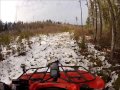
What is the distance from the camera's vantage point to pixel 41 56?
850 inches

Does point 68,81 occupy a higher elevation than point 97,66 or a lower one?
higher

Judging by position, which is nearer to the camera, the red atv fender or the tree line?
the red atv fender

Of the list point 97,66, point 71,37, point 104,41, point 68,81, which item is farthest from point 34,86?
point 71,37

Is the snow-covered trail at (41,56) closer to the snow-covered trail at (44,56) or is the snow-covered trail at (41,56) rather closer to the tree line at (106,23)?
the snow-covered trail at (44,56)

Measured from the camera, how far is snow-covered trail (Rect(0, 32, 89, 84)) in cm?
1928

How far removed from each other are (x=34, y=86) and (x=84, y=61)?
1146 centimetres

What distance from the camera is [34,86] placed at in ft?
30.5

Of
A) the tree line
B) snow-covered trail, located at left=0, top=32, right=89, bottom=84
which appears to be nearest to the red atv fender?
snow-covered trail, located at left=0, top=32, right=89, bottom=84

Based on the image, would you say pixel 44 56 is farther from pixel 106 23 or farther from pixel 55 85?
pixel 55 85

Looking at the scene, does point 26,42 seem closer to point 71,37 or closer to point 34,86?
point 71,37

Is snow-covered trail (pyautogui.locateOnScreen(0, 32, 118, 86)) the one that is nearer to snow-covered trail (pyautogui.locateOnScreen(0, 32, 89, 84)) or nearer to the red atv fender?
snow-covered trail (pyautogui.locateOnScreen(0, 32, 89, 84))

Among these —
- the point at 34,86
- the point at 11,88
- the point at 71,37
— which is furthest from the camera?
the point at 71,37

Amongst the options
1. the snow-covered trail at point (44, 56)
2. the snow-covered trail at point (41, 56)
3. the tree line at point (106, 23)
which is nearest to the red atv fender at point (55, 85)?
the snow-covered trail at point (44, 56)

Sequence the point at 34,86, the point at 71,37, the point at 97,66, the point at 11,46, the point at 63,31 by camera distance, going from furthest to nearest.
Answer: the point at 63,31 < the point at 71,37 < the point at 11,46 < the point at 97,66 < the point at 34,86
